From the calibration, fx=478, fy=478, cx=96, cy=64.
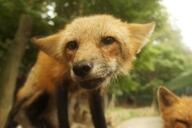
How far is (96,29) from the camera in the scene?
3.99 ft

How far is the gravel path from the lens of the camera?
1.40 metres

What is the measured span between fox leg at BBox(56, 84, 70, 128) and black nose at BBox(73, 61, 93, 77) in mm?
276

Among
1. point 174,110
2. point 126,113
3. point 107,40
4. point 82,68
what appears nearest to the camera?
point 82,68

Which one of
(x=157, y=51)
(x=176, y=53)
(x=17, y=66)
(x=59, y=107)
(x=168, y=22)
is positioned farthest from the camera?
(x=176, y=53)

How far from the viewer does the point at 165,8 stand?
172 centimetres

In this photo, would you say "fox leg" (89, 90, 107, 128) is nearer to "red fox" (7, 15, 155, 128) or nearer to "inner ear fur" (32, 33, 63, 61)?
"red fox" (7, 15, 155, 128)

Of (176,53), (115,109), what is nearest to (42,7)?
(115,109)

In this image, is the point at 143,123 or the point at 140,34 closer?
the point at 140,34

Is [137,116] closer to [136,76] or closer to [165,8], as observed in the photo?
[136,76]

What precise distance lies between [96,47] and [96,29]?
84 mm

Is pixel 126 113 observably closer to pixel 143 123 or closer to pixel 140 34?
pixel 143 123

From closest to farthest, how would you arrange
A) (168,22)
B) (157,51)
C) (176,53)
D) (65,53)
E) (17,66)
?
1. (65,53)
2. (17,66)
3. (157,51)
4. (168,22)
5. (176,53)

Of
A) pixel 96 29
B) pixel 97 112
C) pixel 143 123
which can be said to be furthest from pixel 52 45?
pixel 143 123

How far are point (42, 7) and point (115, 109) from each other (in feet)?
1.49
